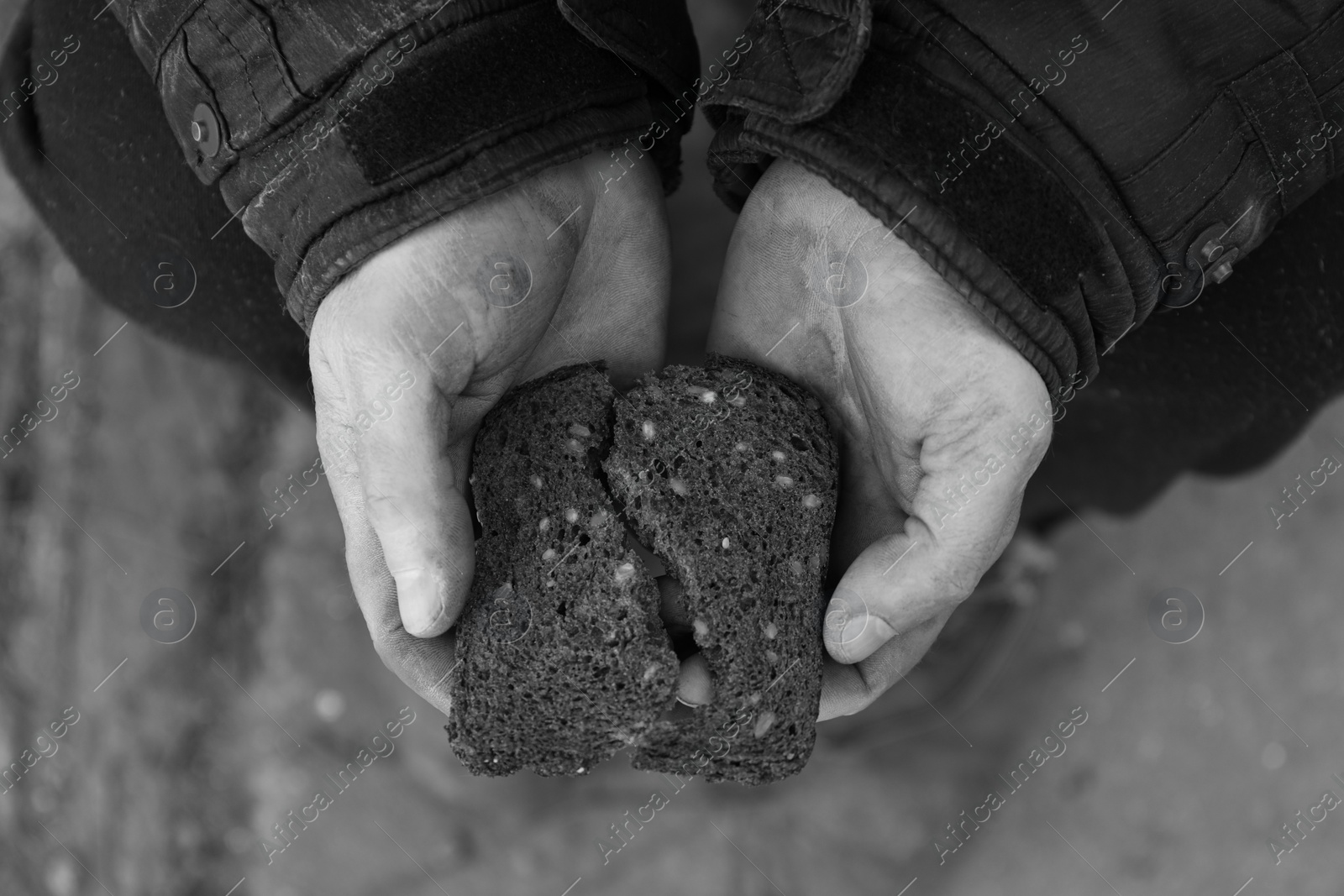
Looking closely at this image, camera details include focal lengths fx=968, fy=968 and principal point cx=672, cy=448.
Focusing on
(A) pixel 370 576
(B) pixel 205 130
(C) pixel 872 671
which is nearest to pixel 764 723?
(C) pixel 872 671

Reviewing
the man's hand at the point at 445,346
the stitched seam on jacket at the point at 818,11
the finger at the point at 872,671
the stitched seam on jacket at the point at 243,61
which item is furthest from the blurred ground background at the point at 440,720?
the stitched seam on jacket at the point at 243,61

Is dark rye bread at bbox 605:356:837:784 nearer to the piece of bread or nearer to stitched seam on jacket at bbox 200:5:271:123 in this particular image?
the piece of bread

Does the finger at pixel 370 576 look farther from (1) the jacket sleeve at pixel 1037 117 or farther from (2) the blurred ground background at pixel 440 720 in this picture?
(2) the blurred ground background at pixel 440 720

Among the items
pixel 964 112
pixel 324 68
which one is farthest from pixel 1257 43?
pixel 324 68

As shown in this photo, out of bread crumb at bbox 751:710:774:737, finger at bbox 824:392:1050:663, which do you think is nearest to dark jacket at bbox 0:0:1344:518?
finger at bbox 824:392:1050:663

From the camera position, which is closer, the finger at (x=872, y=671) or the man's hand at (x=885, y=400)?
the man's hand at (x=885, y=400)
